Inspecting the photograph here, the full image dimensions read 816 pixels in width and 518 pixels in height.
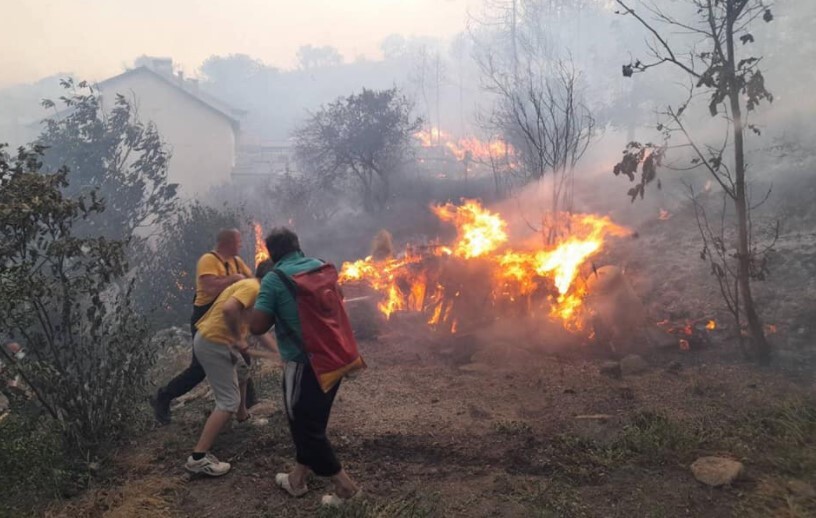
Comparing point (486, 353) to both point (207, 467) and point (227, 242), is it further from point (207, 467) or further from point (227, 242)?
point (207, 467)

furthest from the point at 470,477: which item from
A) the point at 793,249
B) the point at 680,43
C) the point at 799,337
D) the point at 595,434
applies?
the point at 680,43

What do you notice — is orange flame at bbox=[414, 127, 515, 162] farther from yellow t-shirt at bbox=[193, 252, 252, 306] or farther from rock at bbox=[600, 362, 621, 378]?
yellow t-shirt at bbox=[193, 252, 252, 306]

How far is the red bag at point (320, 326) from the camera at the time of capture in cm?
363

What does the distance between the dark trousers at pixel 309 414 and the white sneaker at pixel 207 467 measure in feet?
3.18

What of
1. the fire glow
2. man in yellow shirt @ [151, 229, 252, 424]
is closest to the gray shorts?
man in yellow shirt @ [151, 229, 252, 424]

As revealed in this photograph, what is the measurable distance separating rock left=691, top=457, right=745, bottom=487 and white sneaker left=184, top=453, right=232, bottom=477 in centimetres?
372

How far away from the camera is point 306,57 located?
79.7 m

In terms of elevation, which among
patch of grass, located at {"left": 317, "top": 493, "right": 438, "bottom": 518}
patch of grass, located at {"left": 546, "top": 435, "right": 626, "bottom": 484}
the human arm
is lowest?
patch of grass, located at {"left": 546, "top": 435, "right": 626, "bottom": 484}

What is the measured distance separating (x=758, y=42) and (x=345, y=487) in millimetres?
27713

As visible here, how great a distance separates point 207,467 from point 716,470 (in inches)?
157

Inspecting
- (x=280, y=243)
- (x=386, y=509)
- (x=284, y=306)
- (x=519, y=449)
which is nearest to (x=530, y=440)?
(x=519, y=449)

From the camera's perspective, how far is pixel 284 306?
366 cm

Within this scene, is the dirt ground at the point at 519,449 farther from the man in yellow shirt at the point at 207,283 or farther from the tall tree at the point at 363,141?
the tall tree at the point at 363,141

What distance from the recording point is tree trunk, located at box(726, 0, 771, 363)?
6.10 meters
